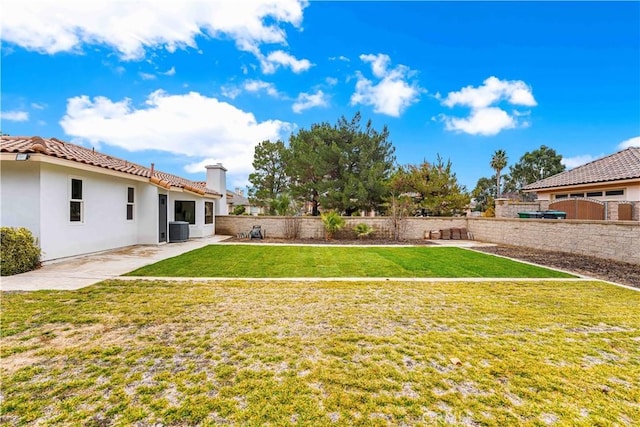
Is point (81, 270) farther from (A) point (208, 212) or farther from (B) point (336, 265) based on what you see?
(A) point (208, 212)

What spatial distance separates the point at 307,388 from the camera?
9.16ft

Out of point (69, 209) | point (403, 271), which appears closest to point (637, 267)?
point (403, 271)

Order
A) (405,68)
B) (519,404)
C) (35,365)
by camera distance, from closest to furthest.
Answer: (519,404), (35,365), (405,68)

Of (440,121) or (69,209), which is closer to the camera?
(69,209)

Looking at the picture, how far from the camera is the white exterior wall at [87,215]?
8594 mm

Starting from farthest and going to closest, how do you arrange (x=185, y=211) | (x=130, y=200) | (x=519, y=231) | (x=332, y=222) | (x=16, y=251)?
(x=332, y=222) < (x=185, y=211) < (x=519, y=231) < (x=130, y=200) < (x=16, y=251)

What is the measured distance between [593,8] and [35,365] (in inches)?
806

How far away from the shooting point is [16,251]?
7344 millimetres

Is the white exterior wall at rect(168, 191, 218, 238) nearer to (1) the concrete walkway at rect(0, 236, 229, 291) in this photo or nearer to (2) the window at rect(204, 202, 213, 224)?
(2) the window at rect(204, 202, 213, 224)

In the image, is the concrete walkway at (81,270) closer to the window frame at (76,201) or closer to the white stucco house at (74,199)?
the white stucco house at (74,199)

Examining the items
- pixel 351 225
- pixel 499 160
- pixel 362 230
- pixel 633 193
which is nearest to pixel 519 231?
pixel 633 193

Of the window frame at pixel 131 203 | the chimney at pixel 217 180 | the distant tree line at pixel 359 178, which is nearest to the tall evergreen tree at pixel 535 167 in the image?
the distant tree line at pixel 359 178

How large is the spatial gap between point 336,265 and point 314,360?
6258 mm

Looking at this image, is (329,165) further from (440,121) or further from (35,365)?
(35,365)
